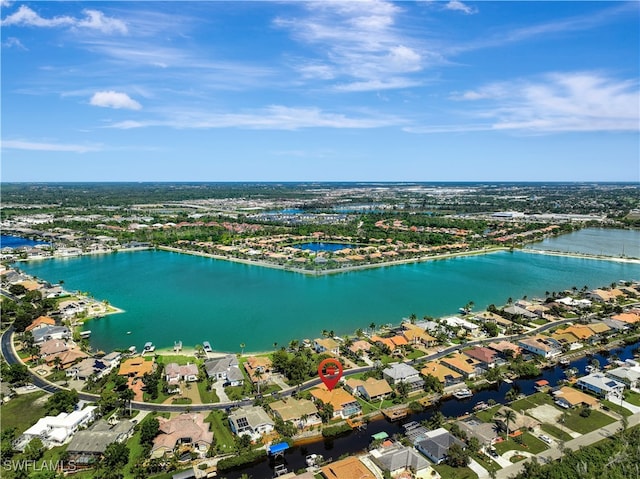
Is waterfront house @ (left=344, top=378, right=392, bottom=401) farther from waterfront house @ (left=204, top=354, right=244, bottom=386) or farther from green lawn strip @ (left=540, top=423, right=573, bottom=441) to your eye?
green lawn strip @ (left=540, top=423, right=573, bottom=441)

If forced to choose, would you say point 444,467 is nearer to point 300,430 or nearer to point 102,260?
point 300,430

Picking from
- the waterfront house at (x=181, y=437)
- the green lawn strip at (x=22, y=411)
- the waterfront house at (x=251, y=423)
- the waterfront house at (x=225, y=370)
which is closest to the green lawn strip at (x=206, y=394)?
the waterfront house at (x=225, y=370)

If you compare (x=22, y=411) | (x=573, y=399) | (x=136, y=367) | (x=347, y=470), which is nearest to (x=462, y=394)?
(x=573, y=399)

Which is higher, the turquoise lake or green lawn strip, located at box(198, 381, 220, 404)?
the turquoise lake

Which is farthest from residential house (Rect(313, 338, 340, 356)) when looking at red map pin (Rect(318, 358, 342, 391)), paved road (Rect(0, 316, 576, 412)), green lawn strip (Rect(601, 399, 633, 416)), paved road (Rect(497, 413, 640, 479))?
green lawn strip (Rect(601, 399, 633, 416))

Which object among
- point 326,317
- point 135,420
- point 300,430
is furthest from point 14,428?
point 326,317
